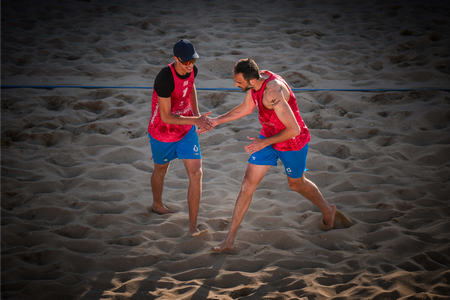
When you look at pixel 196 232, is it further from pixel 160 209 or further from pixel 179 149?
pixel 179 149

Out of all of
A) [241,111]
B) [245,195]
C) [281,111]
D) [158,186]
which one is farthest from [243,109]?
[158,186]

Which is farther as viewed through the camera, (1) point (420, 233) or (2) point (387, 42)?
(2) point (387, 42)

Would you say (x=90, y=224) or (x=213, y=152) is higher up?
(x=213, y=152)

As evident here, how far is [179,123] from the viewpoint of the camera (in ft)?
11.5

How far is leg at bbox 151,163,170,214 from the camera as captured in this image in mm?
3793

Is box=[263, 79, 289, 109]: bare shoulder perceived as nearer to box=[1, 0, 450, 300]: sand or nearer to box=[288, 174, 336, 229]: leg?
box=[288, 174, 336, 229]: leg

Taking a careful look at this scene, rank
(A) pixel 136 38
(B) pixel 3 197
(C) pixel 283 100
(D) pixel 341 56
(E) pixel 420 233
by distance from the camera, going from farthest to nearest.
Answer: (A) pixel 136 38, (D) pixel 341 56, (B) pixel 3 197, (E) pixel 420 233, (C) pixel 283 100

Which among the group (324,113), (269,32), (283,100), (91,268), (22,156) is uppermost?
(269,32)

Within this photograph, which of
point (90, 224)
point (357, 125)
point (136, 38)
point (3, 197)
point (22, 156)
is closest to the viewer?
point (90, 224)

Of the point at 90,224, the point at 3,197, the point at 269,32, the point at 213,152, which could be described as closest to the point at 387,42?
the point at 269,32

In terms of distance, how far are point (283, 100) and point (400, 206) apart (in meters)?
1.72

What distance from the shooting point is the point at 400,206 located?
3.92 meters

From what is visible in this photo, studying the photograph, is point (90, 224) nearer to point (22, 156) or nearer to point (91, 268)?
point (91, 268)

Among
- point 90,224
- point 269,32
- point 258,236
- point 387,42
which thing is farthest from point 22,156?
point 387,42
